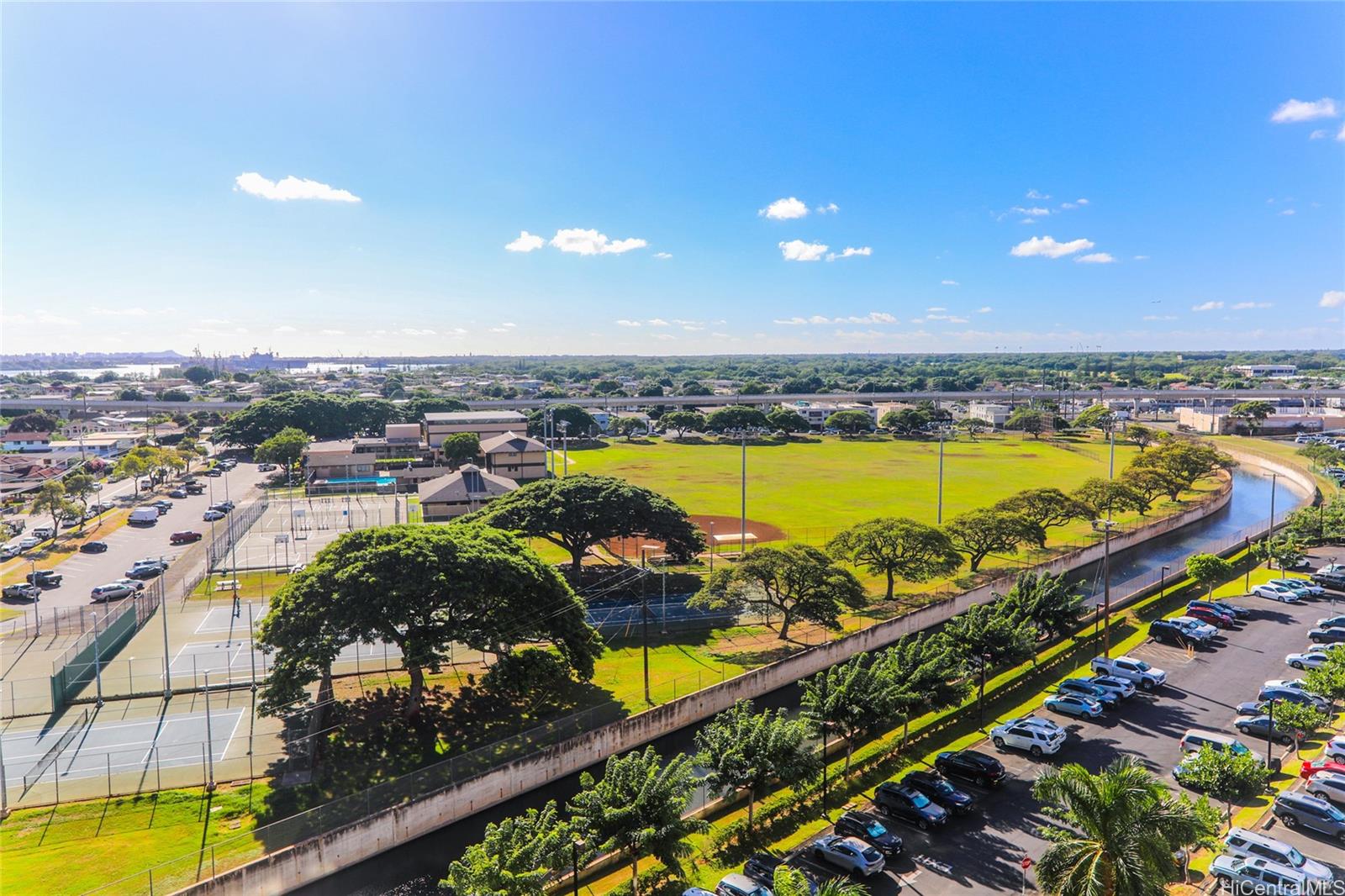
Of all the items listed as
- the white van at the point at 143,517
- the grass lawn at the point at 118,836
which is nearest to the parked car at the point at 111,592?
the white van at the point at 143,517

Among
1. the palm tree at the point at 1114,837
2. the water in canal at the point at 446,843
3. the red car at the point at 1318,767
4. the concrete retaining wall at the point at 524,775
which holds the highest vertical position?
the palm tree at the point at 1114,837

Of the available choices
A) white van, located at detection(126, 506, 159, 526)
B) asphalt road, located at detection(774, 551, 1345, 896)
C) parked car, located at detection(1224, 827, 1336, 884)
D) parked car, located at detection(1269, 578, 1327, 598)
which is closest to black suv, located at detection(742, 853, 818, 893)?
asphalt road, located at detection(774, 551, 1345, 896)

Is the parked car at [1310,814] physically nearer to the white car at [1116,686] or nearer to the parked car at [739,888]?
the white car at [1116,686]

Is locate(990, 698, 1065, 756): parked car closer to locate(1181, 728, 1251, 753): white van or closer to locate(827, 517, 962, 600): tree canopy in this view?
locate(1181, 728, 1251, 753): white van

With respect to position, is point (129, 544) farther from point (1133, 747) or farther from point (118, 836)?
point (1133, 747)

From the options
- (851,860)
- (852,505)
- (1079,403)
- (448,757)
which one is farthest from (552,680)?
(1079,403)

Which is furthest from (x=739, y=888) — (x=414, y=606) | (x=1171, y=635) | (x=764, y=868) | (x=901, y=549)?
(x=1171, y=635)
